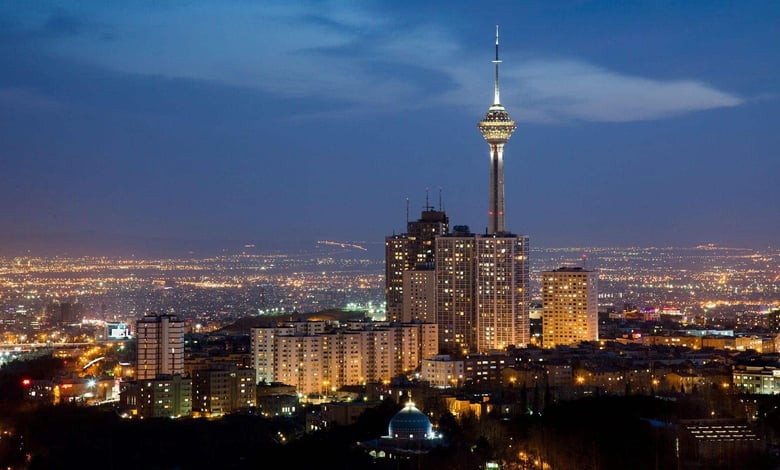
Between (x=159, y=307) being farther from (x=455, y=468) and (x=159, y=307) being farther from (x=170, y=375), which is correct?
(x=455, y=468)

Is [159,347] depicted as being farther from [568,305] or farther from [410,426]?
[568,305]

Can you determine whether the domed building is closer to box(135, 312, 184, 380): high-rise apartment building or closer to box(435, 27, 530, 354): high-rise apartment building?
box(135, 312, 184, 380): high-rise apartment building

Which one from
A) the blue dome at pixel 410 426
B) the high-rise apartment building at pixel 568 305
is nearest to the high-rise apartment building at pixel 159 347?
the blue dome at pixel 410 426

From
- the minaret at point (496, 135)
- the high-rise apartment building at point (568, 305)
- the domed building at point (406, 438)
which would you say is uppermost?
the minaret at point (496, 135)

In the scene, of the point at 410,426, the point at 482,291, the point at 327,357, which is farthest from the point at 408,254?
the point at 410,426

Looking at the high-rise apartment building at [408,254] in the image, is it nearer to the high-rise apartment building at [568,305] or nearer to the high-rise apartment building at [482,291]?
the high-rise apartment building at [482,291]

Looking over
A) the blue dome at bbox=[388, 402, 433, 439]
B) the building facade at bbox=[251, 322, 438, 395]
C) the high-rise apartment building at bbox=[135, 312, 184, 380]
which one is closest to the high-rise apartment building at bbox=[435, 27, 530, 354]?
the building facade at bbox=[251, 322, 438, 395]
